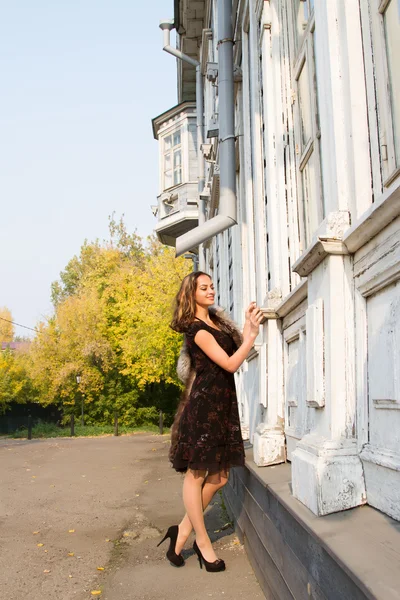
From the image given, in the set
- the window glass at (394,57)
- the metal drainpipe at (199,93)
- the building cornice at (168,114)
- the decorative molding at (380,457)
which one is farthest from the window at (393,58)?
the building cornice at (168,114)

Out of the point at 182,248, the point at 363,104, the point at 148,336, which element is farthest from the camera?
the point at 148,336

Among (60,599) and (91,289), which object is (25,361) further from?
(60,599)

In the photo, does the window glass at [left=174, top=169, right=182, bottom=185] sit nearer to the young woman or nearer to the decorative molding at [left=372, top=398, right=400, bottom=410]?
the young woman

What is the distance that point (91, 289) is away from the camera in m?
36.3

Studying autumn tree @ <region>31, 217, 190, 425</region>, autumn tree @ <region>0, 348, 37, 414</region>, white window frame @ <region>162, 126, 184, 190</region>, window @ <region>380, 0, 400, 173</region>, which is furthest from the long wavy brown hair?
autumn tree @ <region>0, 348, 37, 414</region>

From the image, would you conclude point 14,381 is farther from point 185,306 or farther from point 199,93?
point 185,306

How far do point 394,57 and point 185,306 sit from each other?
2023 millimetres

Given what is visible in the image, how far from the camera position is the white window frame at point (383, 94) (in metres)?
2.38

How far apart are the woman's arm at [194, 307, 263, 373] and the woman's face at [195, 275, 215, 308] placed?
0.81 ft

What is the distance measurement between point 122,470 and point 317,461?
784 cm

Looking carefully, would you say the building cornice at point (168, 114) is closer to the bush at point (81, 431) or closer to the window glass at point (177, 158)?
the window glass at point (177, 158)

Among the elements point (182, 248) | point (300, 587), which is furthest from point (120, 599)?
point (182, 248)

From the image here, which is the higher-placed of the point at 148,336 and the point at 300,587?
the point at 148,336

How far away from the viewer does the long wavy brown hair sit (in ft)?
12.7
